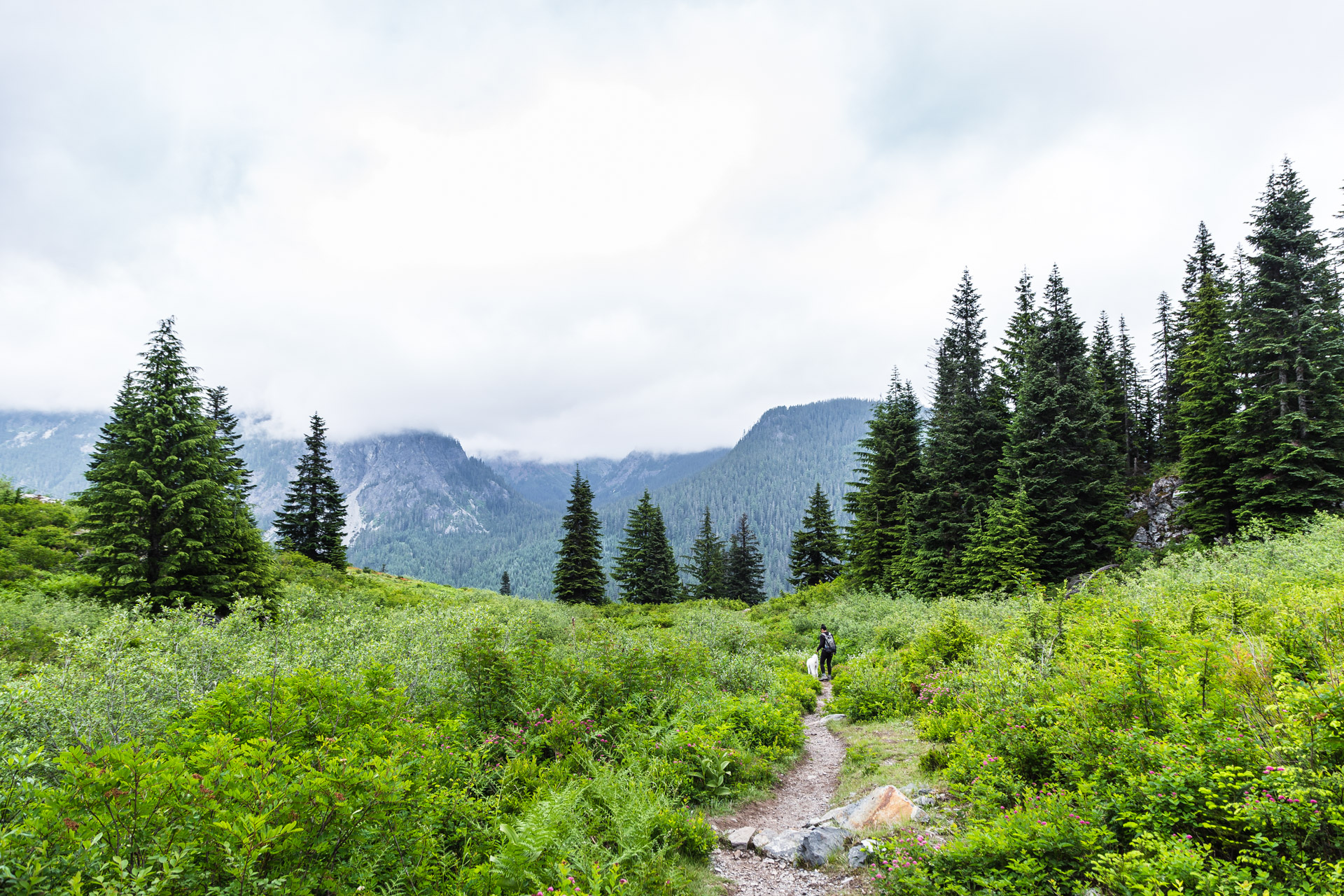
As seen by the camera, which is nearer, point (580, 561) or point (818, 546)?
point (580, 561)

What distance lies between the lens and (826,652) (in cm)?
1573

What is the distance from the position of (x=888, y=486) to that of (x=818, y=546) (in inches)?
558

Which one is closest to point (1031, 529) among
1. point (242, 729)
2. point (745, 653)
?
point (745, 653)

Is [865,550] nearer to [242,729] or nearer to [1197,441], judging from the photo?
[1197,441]

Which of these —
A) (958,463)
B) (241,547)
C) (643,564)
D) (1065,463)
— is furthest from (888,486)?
(241,547)

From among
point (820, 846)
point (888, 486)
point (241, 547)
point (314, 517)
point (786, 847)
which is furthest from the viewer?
point (314, 517)

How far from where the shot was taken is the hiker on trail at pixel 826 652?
619 inches

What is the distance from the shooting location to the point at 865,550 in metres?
33.6

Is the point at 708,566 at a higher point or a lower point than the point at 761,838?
lower

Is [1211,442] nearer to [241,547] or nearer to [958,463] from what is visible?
[958,463]

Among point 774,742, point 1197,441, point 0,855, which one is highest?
point 1197,441

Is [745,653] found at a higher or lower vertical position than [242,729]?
lower

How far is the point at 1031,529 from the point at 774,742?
21.4 m

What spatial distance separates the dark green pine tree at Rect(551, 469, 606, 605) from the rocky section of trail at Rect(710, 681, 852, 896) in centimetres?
2938
